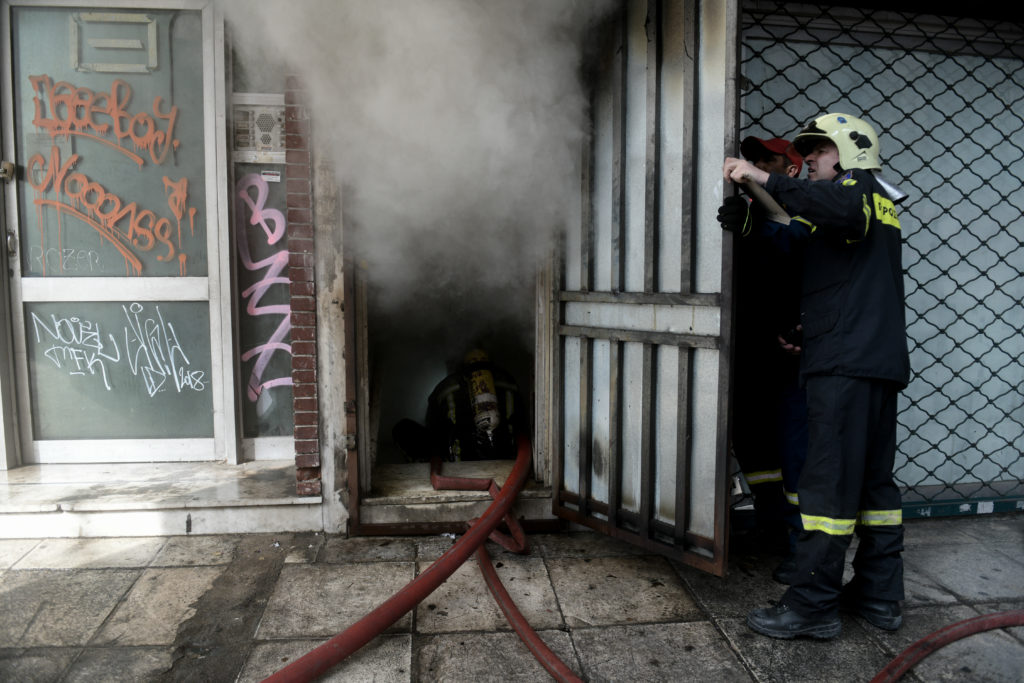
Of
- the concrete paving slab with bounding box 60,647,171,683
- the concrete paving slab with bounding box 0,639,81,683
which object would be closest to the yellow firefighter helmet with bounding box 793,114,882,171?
the concrete paving slab with bounding box 60,647,171,683

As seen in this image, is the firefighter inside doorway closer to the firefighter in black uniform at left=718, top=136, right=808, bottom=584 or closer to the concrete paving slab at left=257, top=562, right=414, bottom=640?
the concrete paving slab at left=257, top=562, right=414, bottom=640

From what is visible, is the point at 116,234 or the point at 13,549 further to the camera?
the point at 116,234

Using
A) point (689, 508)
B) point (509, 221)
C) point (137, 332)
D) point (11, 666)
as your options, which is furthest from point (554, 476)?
point (137, 332)

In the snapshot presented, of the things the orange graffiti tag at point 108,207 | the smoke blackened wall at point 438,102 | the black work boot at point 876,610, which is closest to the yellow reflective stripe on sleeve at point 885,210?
the smoke blackened wall at point 438,102

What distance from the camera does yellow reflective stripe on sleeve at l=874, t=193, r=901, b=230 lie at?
2549mm

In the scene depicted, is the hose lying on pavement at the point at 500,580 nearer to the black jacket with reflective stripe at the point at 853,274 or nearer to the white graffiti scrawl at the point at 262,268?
the white graffiti scrawl at the point at 262,268

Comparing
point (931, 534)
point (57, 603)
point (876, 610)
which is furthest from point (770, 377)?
point (57, 603)

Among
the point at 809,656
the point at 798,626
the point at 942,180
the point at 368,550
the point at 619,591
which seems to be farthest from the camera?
the point at 942,180

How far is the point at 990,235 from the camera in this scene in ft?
12.9

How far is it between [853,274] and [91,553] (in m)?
3.99

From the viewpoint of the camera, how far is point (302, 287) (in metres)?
3.51

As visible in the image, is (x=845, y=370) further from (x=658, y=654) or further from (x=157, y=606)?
(x=157, y=606)

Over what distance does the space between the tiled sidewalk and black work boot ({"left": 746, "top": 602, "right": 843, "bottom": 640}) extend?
0.15ft

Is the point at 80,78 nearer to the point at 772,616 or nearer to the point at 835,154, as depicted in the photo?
the point at 835,154
